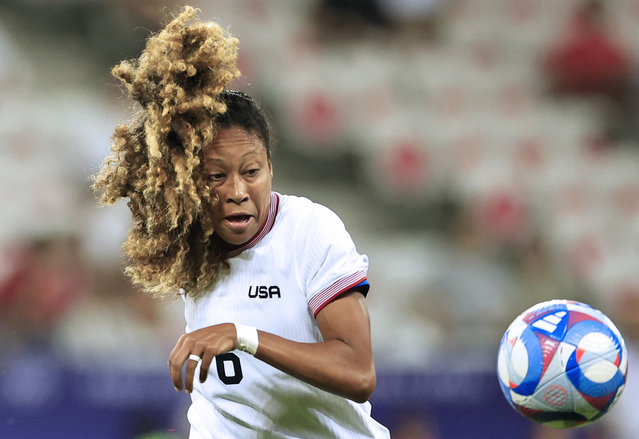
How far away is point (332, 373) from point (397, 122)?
4.48 m

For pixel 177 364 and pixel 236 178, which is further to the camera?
pixel 236 178

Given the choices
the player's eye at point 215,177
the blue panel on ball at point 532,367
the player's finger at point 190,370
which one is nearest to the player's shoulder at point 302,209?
the player's eye at point 215,177

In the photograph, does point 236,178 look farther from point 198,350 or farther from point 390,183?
point 390,183

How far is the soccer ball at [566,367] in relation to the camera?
3.05 m

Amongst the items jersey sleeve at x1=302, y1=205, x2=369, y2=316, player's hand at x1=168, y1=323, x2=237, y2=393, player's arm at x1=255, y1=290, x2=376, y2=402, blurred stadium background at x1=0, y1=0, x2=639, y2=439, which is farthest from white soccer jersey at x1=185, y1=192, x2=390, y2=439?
blurred stadium background at x1=0, y1=0, x2=639, y2=439

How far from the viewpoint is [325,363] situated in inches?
96.7

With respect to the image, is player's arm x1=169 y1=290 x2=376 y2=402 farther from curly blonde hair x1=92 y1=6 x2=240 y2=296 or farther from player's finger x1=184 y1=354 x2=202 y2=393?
curly blonde hair x1=92 y1=6 x2=240 y2=296

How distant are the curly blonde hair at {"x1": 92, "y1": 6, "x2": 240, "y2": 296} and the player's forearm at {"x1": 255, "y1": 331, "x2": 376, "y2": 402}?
0.51m

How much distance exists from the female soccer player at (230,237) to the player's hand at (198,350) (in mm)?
340

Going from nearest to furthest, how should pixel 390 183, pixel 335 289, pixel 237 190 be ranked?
pixel 335 289 → pixel 237 190 → pixel 390 183

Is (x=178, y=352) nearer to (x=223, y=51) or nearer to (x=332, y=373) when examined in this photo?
(x=332, y=373)

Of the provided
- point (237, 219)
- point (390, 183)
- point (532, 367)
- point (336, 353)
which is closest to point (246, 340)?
point (336, 353)

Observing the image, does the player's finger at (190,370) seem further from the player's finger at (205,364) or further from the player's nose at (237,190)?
the player's nose at (237,190)

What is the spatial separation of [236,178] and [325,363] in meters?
0.62
